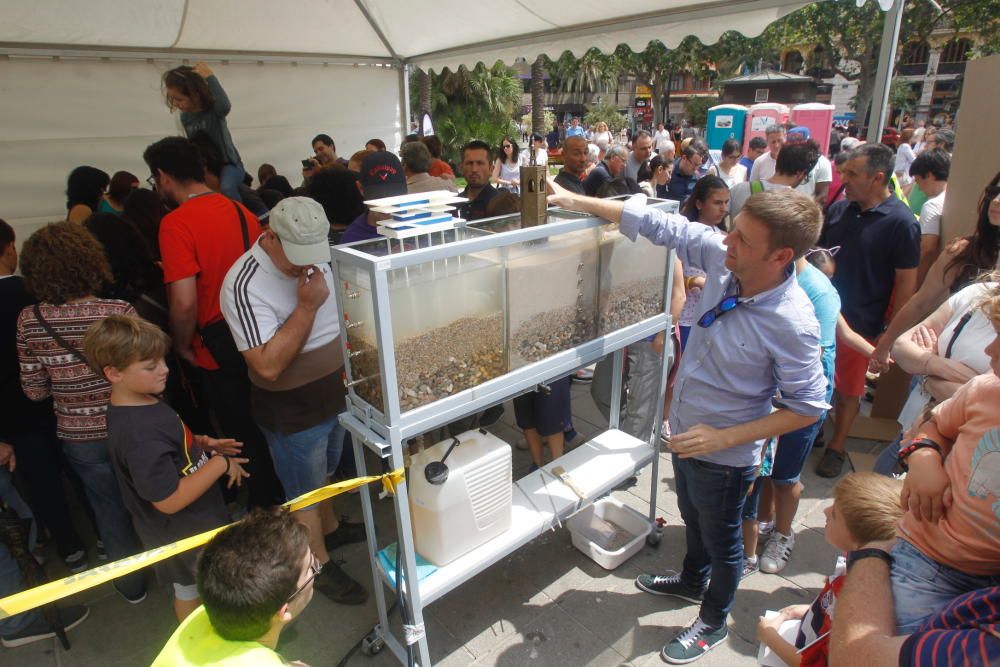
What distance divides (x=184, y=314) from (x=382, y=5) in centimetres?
368

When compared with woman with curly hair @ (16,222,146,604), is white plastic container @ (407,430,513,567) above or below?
below

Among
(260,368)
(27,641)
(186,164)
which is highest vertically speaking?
(186,164)

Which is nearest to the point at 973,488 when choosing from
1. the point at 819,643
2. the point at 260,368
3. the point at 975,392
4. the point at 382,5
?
the point at 975,392

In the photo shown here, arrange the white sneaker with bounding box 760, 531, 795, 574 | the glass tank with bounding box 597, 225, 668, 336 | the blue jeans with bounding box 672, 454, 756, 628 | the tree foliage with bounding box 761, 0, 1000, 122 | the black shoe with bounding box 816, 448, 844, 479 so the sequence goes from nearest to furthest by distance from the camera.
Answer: the blue jeans with bounding box 672, 454, 756, 628
the glass tank with bounding box 597, 225, 668, 336
the white sneaker with bounding box 760, 531, 795, 574
the black shoe with bounding box 816, 448, 844, 479
the tree foliage with bounding box 761, 0, 1000, 122

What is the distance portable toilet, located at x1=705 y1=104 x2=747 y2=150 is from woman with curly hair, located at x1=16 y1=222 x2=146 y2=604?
14922 millimetres

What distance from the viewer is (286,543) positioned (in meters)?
1.42

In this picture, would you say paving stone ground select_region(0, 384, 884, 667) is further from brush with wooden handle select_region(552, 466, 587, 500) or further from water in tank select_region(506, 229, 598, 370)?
water in tank select_region(506, 229, 598, 370)

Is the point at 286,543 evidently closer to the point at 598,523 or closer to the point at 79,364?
the point at 79,364

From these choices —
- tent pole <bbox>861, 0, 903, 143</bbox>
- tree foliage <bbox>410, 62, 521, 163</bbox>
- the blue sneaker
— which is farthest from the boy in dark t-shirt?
tree foliage <bbox>410, 62, 521, 163</bbox>

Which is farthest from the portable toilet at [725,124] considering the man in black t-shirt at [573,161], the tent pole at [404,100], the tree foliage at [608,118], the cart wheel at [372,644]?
the tree foliage at [608,118]

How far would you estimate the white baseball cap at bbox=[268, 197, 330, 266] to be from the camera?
6.34ft

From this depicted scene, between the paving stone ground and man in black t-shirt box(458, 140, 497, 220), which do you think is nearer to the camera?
the paving stone ground

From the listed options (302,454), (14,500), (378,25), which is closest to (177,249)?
(302,454)

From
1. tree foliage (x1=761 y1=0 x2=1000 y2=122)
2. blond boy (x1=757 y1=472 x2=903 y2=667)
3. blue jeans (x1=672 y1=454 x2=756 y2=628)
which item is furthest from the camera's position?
tree foliage (x1=761 y1=0 x2=1000 y2=122)
